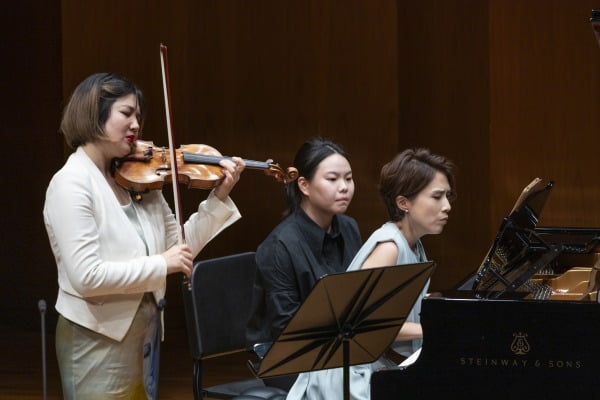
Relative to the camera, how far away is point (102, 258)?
2.36m

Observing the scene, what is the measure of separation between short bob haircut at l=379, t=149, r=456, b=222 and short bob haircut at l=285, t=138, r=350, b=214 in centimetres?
24

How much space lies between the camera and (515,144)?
5.07 meters

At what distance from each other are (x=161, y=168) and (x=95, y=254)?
30 cm

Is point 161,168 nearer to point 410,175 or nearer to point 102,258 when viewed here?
point 102,258

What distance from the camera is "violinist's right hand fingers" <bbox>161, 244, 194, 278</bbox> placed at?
235cm

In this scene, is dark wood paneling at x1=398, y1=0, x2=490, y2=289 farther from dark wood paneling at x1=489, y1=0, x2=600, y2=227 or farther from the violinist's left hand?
the violinist's left hand

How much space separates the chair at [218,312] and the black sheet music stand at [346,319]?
2.37 feet

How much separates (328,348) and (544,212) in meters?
3.06

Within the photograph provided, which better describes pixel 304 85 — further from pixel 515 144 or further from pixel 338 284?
pixel 338 284

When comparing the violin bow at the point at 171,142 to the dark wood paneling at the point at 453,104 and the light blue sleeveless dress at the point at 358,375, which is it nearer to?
the light blue sleeveless dress at the point at 358,375

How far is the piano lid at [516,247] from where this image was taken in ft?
8.68

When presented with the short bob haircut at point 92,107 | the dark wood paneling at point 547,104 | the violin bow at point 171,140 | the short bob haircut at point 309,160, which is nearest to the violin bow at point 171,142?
the violin bow at point 171,140

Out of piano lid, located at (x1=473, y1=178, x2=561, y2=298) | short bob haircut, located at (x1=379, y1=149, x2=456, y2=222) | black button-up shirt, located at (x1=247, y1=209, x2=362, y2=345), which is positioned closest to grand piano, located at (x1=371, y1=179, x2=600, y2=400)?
piano lid, located at (x1=473, y1=178, x2=561, y2=298)

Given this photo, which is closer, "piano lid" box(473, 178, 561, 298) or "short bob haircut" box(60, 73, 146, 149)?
"short bob haircut" box(60, 73, 146, 149)
